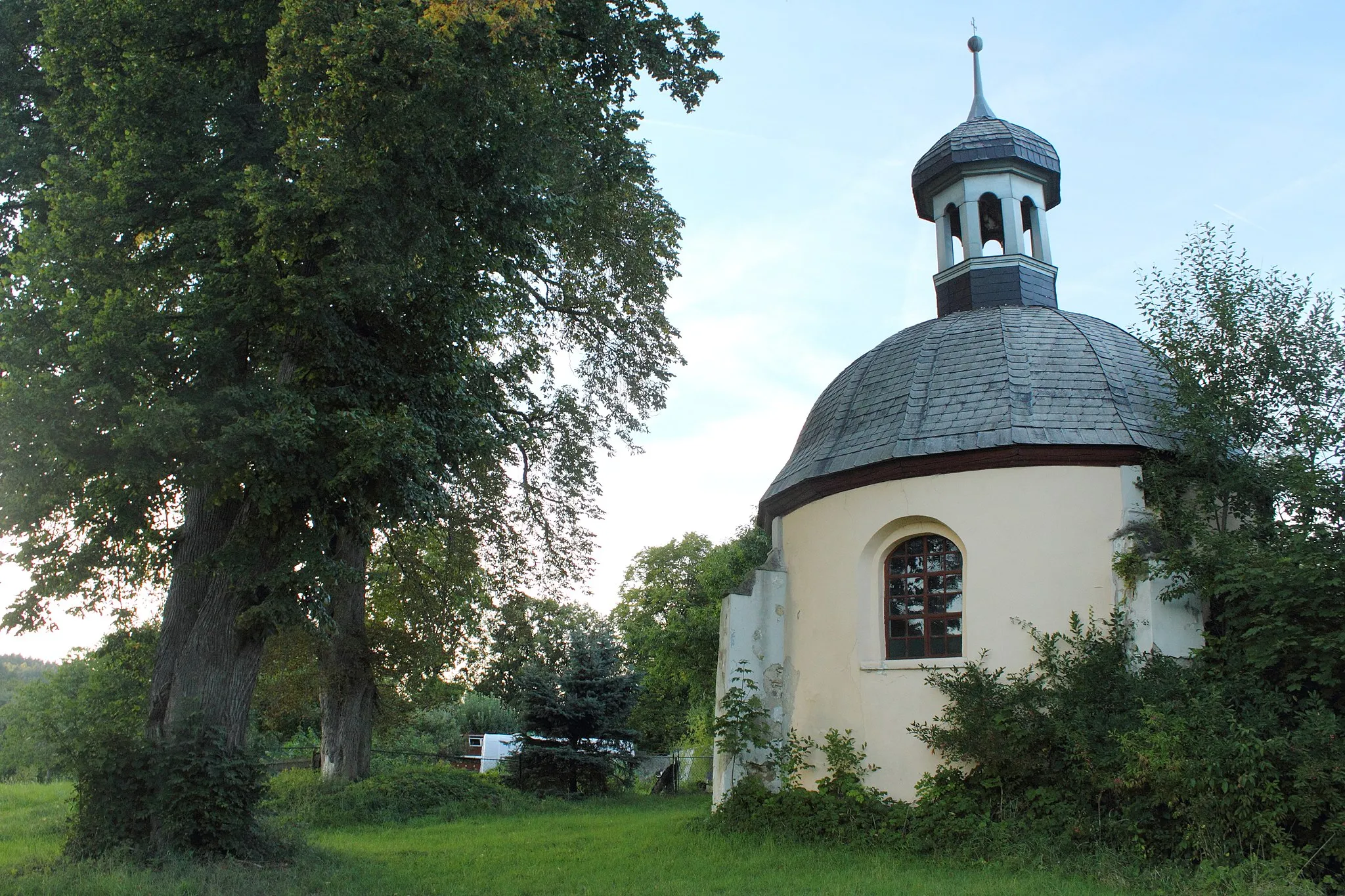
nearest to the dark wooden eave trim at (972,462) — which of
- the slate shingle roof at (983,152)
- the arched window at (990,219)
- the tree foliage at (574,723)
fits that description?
the arched window at (990,219)

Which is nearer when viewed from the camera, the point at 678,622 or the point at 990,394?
the point at 990,394

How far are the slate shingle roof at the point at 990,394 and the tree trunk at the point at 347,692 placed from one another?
7681mm

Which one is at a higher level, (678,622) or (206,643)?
(678,622)

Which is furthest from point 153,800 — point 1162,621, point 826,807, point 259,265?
point 1162,621

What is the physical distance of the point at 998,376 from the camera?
12383 mm

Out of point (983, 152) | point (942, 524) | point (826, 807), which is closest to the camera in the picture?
point (826, 807)

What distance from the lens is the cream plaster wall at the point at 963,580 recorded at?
10.9 meters

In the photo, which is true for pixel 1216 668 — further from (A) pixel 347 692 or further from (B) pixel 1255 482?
(A) pixel 347 692

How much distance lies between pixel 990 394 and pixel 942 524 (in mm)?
1814

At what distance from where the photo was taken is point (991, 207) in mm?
16703

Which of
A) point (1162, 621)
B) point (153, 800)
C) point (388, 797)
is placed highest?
point (1162, 621)

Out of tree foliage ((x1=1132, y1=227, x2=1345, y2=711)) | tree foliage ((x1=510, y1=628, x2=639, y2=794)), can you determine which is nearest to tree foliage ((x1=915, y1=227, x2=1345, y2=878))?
tree foliage ((x1=1132, y1=227, x2=1345, y2=711))

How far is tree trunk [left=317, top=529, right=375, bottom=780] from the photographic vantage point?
16.5 metres

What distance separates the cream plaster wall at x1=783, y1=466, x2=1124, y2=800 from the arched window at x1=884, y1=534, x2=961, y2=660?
0.16m
